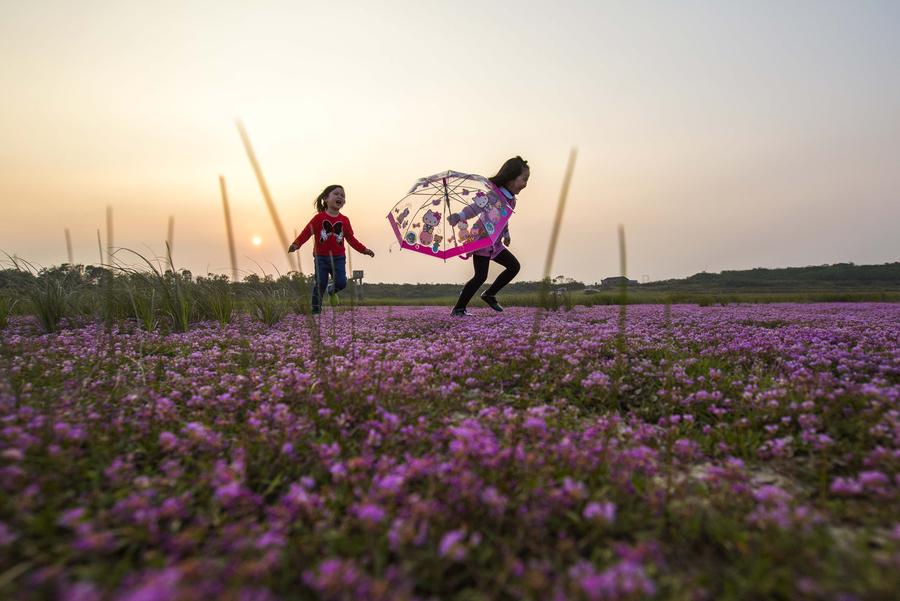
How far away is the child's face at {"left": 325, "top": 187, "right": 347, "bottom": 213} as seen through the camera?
11367 millimetres

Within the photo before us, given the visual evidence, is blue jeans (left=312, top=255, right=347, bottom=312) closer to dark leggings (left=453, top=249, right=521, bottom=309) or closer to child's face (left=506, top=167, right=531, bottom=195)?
dark leggings (left=453, top=249, right=521, bottom=309)

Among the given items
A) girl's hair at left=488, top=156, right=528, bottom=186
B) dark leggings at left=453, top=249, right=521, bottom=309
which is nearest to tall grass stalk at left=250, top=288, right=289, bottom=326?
dark leggings at left=453, top=249, right=521, bottom=309

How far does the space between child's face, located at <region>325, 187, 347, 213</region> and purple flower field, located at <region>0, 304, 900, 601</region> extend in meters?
7.77

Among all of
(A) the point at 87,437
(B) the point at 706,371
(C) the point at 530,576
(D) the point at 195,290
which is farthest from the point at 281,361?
(D) the point at 195,290

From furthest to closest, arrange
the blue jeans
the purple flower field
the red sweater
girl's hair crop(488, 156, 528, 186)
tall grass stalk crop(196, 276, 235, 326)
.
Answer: the blue jeans
the red sweater
girl's hair crop(488, 156, 528, 186)
tall grass stalk crop(196, 276, 235, 326)
the purple flower field

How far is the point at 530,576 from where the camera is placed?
1.48 m

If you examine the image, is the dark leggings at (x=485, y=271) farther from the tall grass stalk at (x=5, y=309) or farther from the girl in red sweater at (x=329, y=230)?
the tall grass stalk at (x=5, y=309)

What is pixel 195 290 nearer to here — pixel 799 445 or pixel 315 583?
pixel 315 583

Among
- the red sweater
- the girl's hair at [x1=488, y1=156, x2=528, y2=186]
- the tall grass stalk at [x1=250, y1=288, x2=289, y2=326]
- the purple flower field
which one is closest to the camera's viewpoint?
the purple flower field

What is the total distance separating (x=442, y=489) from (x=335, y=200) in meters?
10.3

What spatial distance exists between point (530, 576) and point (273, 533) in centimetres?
98

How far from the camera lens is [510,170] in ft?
33.4

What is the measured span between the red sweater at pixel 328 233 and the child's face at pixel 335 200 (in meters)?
0.21

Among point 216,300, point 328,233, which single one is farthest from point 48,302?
point 328,233
